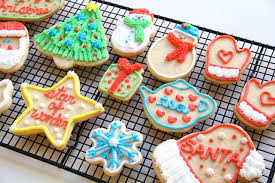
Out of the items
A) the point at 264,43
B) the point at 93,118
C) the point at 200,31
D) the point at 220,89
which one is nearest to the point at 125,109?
the point at 93,118

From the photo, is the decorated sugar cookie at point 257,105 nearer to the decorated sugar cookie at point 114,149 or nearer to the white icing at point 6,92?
the decorated sugar cookie at point 114,149

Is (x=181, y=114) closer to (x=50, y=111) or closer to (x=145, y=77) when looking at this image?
(x=145, y=77)

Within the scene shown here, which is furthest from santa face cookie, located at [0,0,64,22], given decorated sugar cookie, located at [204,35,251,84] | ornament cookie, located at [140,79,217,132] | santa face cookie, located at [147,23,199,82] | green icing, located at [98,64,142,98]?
decorated sugar cookie, located at [204,35,251,84]

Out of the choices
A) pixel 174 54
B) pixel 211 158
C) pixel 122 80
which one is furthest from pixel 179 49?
pixel 211 158

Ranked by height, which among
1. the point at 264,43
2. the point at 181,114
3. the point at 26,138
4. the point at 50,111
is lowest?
the point at 26,138

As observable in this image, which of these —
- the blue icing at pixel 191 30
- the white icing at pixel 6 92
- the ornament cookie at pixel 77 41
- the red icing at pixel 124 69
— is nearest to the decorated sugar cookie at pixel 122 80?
the red icing at pixel 124 69

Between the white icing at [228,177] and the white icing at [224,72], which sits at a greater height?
the white icing at [224,72]

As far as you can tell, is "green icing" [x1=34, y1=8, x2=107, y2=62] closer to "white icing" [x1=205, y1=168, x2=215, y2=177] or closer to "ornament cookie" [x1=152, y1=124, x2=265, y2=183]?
"ornament cookie" [x1=152, y1=124, x2=265, y2=183]
